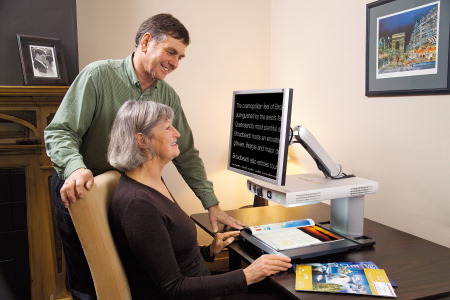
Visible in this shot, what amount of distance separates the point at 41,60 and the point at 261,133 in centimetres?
135

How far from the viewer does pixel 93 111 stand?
1.62 meters

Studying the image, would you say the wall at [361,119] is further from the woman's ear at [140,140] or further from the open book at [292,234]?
the woman's ear at [140,140]

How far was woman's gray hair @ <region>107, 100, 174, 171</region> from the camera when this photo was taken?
4.45ft

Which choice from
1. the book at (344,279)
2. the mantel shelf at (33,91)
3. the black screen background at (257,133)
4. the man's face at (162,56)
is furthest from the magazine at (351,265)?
the mantel shelf at (33,91)

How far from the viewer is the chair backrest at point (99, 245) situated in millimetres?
1198

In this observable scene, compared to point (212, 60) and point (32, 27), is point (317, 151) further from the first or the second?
point (32, 27)

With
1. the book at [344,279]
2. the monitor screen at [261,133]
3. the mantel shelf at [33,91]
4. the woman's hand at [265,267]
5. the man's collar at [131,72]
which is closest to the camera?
the book at [344,279]

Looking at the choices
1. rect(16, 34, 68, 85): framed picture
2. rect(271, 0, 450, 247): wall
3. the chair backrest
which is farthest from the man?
rect(271, 0, 450, 247): wall

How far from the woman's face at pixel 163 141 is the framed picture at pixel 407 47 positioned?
111 cm

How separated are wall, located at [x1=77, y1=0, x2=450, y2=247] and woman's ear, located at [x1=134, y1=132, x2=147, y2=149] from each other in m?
1.22

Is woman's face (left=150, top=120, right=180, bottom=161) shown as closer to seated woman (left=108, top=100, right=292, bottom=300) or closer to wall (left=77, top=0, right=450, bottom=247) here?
seated woman (left=108, top=100, right=292, bottom=300)

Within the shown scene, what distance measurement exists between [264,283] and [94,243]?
942mm

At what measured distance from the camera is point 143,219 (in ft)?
4.00

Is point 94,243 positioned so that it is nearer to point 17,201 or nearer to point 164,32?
point 164,32
